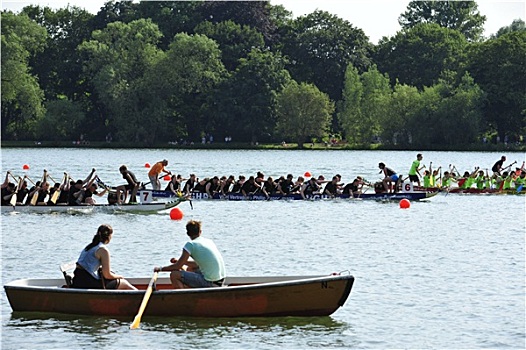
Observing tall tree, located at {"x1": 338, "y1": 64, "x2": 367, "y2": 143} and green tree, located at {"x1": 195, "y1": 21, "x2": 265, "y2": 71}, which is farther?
green tree, located at {"x1": 195, "y1": 21, "x2": 265, "y2": 71}

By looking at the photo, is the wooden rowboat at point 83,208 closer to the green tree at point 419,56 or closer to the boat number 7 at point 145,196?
the boat number 7 at point 145,196

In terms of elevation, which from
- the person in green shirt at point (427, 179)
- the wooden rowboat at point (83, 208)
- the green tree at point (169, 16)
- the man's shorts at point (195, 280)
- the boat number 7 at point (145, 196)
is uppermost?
the green tree at point (169, 16)

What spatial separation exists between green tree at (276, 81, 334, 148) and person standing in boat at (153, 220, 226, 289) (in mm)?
80898

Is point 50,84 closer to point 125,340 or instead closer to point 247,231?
point 247,231

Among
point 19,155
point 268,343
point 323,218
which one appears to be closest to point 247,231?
point 323,218

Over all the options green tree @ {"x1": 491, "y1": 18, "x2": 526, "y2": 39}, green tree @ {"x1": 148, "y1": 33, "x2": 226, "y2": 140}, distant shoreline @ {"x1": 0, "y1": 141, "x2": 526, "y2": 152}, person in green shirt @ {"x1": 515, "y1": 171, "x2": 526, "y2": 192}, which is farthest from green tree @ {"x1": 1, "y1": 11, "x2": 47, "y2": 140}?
green tree @ {"x1": 491, "y1": 18, "x2": 526, "y2": 39}

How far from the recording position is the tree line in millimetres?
95375

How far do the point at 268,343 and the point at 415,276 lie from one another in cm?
677

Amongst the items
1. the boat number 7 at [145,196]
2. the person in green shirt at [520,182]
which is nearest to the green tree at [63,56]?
the person in green shirt at [520,182]

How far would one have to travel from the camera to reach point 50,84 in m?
107

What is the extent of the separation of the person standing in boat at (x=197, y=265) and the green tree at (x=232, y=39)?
89826 millimetres

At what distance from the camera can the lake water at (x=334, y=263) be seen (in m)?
16.2

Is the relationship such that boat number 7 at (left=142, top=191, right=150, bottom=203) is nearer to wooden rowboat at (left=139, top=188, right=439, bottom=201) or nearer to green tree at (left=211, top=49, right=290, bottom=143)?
wooden rowboat at (left=139, top=188, right=439, bottom=201)

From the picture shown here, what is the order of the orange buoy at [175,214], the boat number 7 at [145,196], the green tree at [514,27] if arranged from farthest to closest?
the green tree at [514,27]
the orange buoy at [175,214]
the boat number 7 at [145,196]
